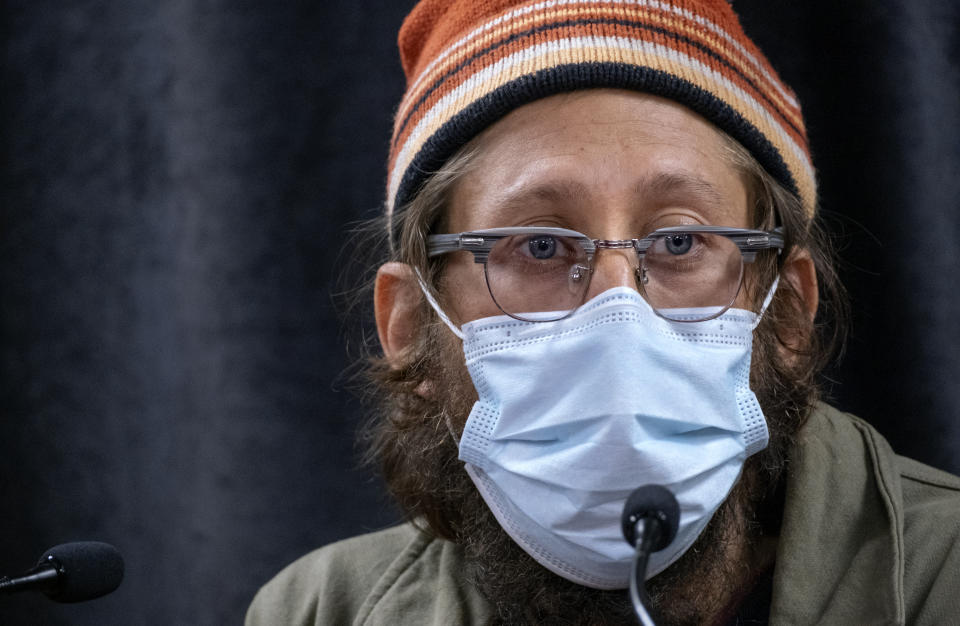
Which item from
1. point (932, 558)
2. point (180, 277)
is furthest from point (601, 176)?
point (180, 277)

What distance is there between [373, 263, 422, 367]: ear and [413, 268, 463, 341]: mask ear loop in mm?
101

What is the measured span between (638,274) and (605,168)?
0.60ft

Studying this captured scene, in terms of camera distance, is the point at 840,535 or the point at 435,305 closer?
the point at 840,535

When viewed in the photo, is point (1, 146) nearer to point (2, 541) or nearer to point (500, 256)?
point (2, 541)

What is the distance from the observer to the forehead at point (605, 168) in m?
1.67

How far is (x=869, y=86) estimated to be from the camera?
2361 mm

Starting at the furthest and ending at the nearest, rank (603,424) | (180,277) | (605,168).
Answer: (180,277) → (605,168) → (603,424)

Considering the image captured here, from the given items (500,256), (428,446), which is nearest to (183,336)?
(428,446)

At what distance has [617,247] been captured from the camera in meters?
1.64

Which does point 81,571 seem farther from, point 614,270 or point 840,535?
point 840,535

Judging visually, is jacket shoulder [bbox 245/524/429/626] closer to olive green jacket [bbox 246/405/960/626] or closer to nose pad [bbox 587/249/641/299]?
olive green jacket [bbox 246/405/960/626]

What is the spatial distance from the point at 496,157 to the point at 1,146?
5.22ft

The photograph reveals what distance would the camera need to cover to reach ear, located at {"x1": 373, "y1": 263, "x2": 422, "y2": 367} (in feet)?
6.63

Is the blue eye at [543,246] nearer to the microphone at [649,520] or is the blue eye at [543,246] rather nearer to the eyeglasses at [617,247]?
the eyeglasses at [617,247]
